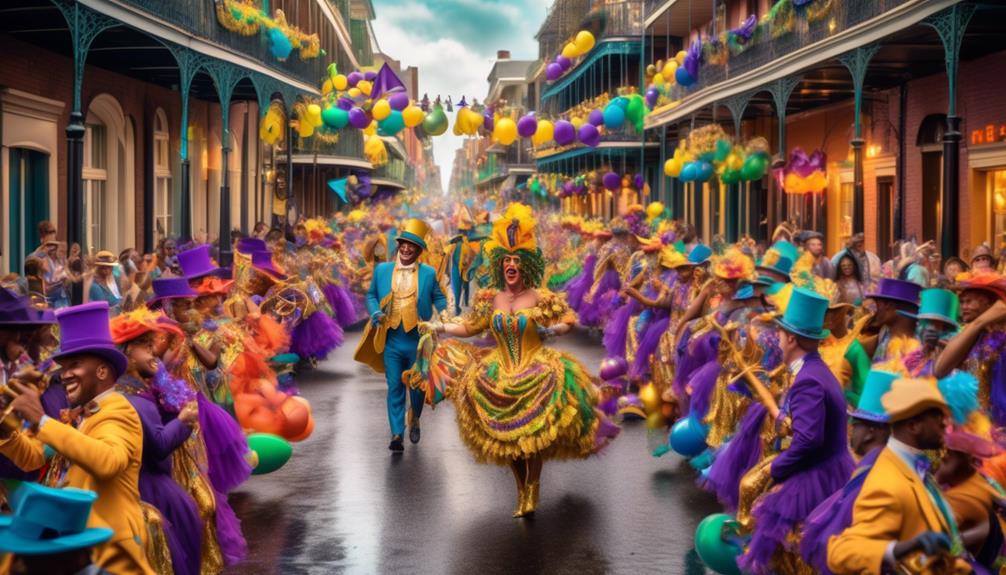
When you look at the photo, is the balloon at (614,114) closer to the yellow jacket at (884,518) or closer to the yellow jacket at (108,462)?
the yellow jacket at (108,462)

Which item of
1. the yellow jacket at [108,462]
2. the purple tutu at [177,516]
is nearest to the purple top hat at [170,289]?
the purple tutu at [177,516]

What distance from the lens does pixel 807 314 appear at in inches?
247

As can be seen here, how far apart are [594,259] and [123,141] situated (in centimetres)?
877

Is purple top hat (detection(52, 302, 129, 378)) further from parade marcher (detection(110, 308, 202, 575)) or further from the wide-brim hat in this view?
the wide-brim hat

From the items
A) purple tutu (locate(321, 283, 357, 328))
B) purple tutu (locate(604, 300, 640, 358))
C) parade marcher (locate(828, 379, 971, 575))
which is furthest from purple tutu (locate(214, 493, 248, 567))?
purple tutu (locate(321, 283, 357, 328))

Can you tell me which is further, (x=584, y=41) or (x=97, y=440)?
(x=584, y=41)

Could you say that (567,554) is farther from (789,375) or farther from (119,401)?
(119,401)

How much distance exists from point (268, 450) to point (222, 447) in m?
1.46

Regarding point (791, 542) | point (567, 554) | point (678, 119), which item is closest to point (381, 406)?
point (567, 554)

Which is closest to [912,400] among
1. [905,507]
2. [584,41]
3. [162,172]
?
[905,507]

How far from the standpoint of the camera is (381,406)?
48.5ft

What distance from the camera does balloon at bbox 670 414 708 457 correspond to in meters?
10.1

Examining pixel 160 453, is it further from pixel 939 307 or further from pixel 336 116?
pixel 336 116

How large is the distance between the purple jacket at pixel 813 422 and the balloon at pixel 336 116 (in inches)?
1029
